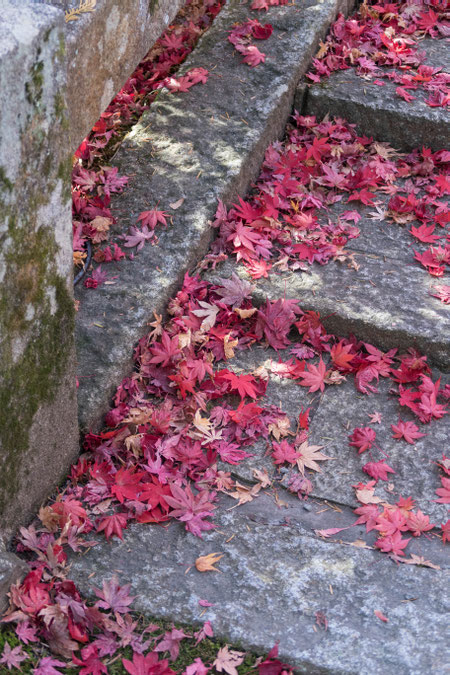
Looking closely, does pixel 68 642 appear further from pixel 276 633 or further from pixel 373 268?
pixel 373 268

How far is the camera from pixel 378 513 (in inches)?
94.4

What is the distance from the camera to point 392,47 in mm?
4137

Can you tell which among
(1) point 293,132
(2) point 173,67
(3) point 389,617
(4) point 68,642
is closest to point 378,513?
(3) point 389,617

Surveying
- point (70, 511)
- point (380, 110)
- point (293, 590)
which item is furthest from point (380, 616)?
point (380, 110)

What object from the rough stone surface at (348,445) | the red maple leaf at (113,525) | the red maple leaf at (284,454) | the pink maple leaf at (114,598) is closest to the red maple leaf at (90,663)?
the pink maple leaf at (114,598)

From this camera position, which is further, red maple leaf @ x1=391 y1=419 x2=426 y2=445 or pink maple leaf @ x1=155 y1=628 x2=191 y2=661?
red maple leaf @ x1=391 y1=419 x2=426 y2=445

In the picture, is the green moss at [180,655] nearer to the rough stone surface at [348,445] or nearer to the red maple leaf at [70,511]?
the red maple leaf at [70,511]

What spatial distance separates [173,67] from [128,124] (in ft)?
1.76

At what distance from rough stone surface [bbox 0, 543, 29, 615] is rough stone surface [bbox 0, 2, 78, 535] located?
10 cm

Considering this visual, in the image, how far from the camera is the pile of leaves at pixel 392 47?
3.93m

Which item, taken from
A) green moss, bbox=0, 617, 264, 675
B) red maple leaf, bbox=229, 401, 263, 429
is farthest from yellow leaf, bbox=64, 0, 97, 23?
green moss, bbox=0, 617, 264, 675

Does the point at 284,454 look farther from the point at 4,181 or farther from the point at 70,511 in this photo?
the point at 4,181

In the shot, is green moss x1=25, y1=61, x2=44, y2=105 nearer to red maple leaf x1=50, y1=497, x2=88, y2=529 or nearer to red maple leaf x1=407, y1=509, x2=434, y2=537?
red maple leaf x1=50, y1=497, x2=88, y2=529

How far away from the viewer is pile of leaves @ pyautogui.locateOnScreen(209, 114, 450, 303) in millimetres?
3223
